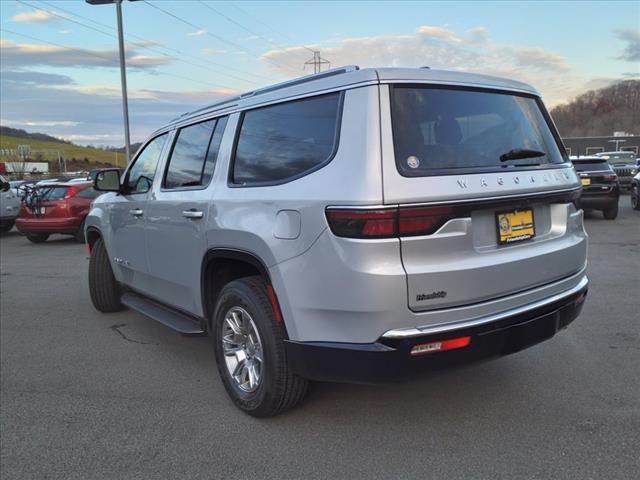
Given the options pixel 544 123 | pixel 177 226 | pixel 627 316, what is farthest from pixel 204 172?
pixel 627 316

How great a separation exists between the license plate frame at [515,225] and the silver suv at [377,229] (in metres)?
0.01

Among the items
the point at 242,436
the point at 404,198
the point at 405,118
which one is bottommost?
the point at 242,436

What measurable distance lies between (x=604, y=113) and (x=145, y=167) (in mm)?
109608

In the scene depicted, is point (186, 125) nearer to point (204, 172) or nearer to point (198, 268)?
point (204, 172)

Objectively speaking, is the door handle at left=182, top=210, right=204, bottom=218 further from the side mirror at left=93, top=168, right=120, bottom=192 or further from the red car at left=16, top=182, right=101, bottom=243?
the red car at left=16, top=182, right=101, bottom=243

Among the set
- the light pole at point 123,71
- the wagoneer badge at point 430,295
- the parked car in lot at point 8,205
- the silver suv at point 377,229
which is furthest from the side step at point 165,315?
the light pole at point 123,71

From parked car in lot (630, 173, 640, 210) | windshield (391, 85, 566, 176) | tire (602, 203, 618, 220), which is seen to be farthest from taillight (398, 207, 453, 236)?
parked car in lot (630, 173, 640, 210)

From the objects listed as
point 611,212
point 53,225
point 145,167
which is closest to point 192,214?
point 145,167

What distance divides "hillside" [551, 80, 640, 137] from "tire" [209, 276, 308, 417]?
98418mm

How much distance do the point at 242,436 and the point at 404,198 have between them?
1734 mm

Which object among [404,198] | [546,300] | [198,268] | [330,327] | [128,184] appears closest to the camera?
[404,198]

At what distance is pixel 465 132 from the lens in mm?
2955

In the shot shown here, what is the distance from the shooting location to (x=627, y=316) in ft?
17.0

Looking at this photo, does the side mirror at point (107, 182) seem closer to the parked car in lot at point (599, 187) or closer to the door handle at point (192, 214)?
the door handle at point (192, 214)
